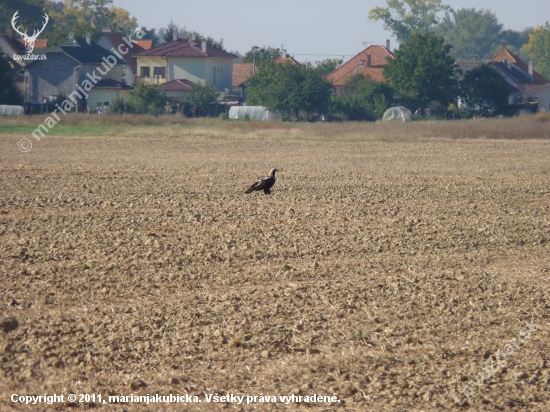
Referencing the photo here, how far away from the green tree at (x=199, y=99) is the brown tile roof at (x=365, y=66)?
1671cm

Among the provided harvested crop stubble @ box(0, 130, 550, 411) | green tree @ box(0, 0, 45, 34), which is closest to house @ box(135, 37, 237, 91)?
green tree @ box(0, 0, 45, 34)

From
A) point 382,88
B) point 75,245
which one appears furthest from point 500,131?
point 75,245

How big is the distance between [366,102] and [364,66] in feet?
57.9

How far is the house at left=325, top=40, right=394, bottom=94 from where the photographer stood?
72.2 m

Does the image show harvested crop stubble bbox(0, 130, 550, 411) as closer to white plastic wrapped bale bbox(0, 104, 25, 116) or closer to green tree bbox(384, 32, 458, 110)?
white plastic wrapped bale bbox(0, 104, 25, 116)

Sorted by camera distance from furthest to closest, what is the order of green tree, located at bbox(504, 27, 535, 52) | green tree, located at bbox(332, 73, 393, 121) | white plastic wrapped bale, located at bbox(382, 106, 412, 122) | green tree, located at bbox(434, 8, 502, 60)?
green tree, located at bbox(504, 27, 535, 52)
green tree, located at bbox(434, 8, 502, 60)
green tree, located at bbox(332, 73, 393, 121)
white plastic wrapped bale, located at bbox(382, 106, 412, 122)

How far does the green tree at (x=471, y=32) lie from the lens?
140 meters

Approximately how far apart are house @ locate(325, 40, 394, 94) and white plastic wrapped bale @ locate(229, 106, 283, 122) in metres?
16.0

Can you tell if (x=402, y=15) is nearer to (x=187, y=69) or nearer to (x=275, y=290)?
(x=187, y=69)

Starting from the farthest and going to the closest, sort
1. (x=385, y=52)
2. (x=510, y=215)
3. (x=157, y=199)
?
(x=385, y=52) < (x=157, y=199) < (x=510, y=215)

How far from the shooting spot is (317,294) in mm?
7816

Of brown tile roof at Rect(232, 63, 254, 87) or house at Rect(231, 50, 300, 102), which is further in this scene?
brown tile roof at Rect(232, 63, 254, 87)

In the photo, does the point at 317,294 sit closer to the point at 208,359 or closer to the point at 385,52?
the point at 208,359

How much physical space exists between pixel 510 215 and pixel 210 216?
5.48m
